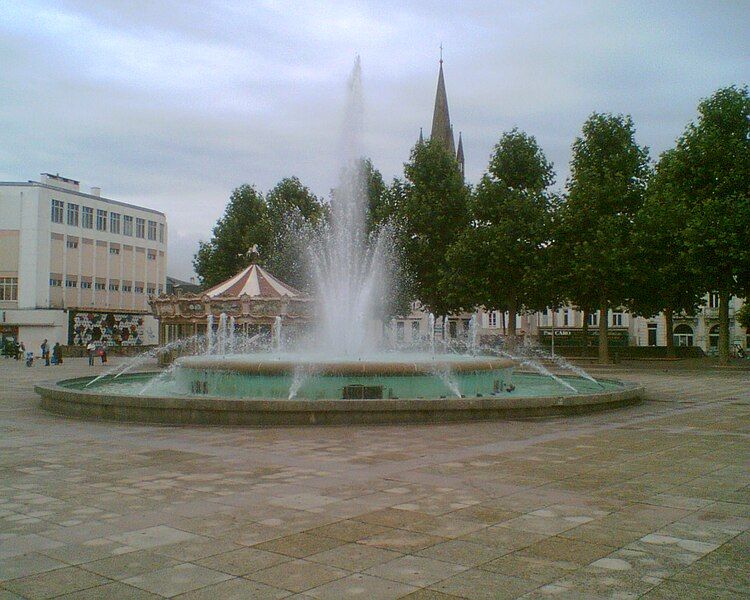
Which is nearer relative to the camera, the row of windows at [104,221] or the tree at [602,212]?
the tree at [602,212]

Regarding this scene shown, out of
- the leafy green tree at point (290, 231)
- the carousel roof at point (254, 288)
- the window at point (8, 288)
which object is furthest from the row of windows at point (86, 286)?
the carousel roof at point (254, 288)

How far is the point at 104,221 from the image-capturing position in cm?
6794

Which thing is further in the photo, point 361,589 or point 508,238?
point 508,238

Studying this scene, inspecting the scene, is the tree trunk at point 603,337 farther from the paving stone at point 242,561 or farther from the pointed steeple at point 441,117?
the pointed steeple at point 441,117

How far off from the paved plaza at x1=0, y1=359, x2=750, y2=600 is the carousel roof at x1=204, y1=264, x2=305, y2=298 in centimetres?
2334

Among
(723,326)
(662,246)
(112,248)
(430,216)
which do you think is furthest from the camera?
(112,248)

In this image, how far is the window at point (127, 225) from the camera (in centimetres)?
7038

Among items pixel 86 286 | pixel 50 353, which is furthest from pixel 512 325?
pixel 86 286

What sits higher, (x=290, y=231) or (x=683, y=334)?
(x=290, y=231)

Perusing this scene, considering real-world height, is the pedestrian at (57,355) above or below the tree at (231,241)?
below

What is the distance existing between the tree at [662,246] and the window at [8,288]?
156 feet

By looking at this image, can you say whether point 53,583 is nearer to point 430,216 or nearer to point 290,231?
point 430,216

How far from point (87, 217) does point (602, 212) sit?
153ft

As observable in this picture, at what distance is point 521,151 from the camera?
42.2 m
